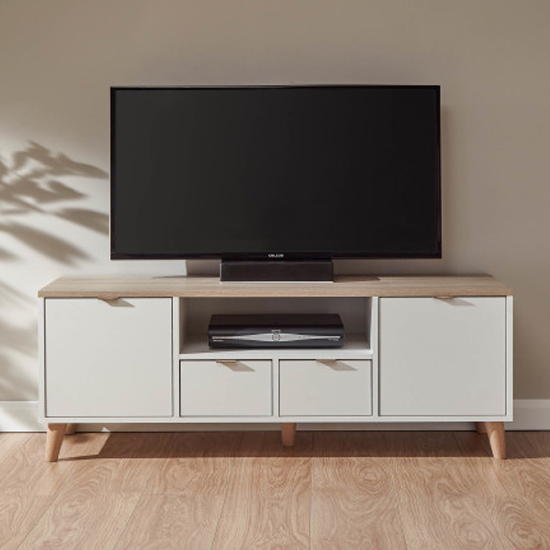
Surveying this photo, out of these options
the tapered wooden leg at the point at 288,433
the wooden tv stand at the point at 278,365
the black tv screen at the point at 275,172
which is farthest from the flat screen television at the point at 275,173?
the tapered wooden leg at the point at 288,433

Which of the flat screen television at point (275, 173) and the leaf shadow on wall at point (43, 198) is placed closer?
the flat screen television at point (275, 173)

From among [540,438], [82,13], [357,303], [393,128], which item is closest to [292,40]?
[393,128]

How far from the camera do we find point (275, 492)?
3113mm

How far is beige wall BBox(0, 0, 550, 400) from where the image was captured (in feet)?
12.3

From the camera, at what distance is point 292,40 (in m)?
3.76

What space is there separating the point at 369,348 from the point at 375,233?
0.45 m

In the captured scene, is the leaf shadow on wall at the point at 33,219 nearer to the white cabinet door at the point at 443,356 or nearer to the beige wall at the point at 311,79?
the beige wall at the point at 311,79

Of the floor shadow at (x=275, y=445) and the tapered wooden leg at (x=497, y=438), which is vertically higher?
the tapered wooden leg at (x=497, y=438)

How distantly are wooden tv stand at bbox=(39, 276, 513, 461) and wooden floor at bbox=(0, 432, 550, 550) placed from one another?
0.55ft

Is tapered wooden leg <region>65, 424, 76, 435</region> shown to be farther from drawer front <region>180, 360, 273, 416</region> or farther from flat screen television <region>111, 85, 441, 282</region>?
flat screen television <region>111, 85, 441, 282</region>

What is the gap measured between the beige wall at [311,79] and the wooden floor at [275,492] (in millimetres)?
750

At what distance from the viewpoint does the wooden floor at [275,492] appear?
273 cm

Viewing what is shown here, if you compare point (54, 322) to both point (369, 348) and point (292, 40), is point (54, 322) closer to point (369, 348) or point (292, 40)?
point (369, 348)

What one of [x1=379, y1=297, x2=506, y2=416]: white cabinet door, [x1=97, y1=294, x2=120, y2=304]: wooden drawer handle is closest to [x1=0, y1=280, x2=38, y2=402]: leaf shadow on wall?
[x1=97, y1=294, x2=120, y2=304]: wooden drawer handle
